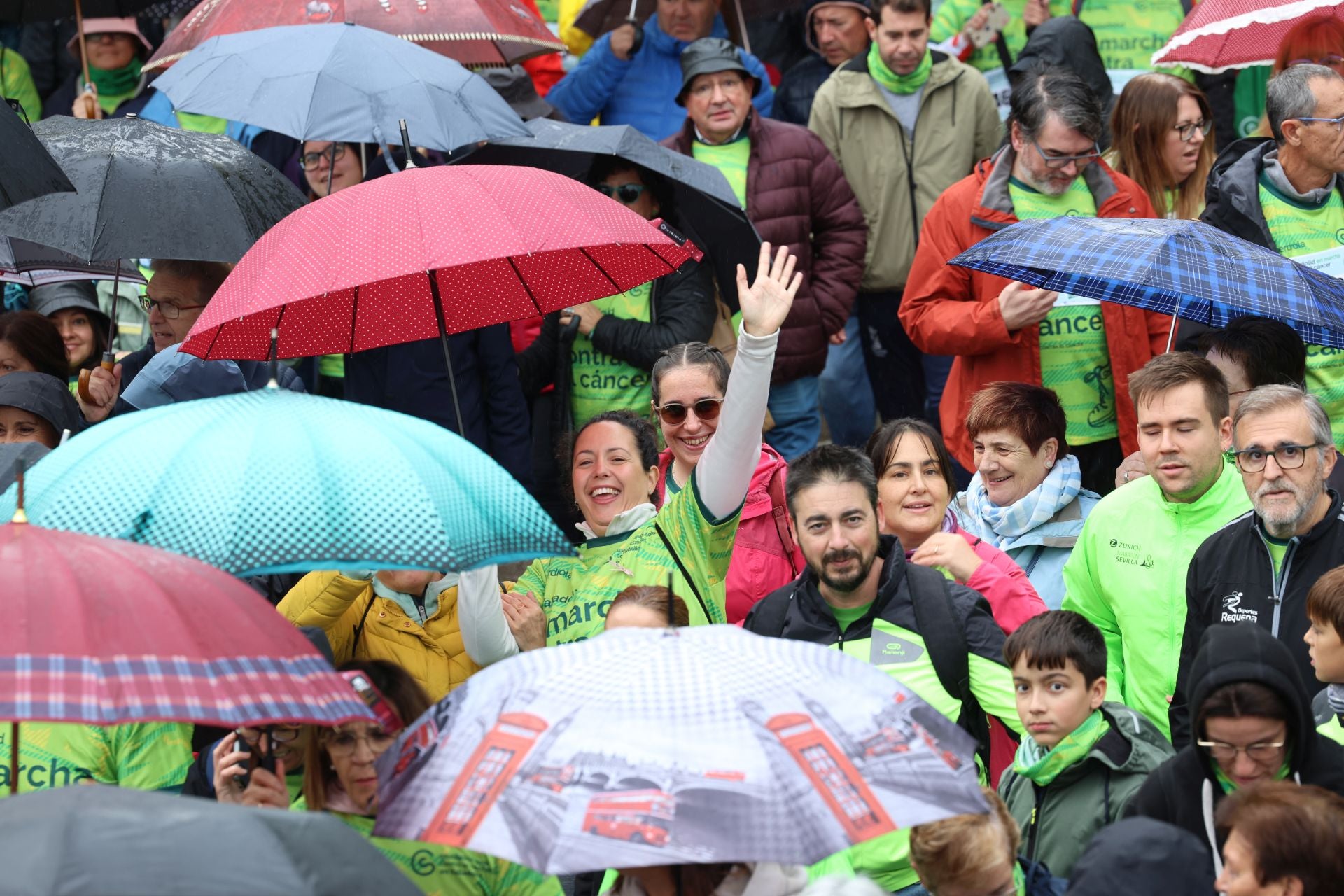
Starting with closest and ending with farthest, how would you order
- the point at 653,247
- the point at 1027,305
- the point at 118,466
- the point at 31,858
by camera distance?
1. the point at 31,858
2. the point at 118,466
3. the point at 653,247
4. the point at 1027,305

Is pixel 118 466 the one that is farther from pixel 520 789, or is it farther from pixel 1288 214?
pixel 1288 214

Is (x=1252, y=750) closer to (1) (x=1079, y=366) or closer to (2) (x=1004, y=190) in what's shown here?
(1) (x=1079, y=366)

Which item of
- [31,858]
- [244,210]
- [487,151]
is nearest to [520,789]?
[31,858]

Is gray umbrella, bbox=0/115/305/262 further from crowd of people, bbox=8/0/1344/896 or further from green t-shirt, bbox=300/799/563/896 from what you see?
green t-shirt, bbox=300/799/563/896

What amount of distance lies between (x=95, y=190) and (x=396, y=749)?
3.12 meters

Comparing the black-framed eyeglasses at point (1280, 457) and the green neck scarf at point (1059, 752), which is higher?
the black-framed eyeglasses at point (1280, 457)

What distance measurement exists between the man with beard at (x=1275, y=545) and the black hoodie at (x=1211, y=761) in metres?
0.95

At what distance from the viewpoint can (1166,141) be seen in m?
7.83

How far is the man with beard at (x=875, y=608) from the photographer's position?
16.3 ft

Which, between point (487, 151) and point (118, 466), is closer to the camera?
point (118, 466)

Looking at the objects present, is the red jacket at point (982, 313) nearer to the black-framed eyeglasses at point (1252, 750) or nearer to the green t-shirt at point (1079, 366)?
the green t-shirt at point (1079, 366)

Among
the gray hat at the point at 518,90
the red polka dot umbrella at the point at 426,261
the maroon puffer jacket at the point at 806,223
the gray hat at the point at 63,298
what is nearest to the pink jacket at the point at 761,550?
the red polka dot umbrella at the point at 426,261

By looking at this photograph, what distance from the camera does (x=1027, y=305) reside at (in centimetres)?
686

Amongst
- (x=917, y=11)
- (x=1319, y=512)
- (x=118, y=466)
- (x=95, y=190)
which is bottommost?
(x=1319, y=512)
